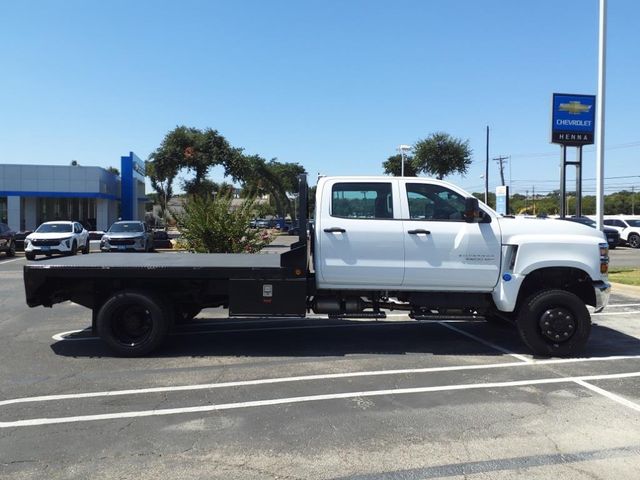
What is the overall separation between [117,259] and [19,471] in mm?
4336

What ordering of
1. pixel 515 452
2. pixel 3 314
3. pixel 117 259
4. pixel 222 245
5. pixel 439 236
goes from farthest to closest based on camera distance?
pixel 222 245 < pixel 3 314 < pixel 117 259 < pixel 439 236 < pixel 515 452

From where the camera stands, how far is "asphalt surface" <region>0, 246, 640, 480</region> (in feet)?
12.9

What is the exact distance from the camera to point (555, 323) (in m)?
6.84

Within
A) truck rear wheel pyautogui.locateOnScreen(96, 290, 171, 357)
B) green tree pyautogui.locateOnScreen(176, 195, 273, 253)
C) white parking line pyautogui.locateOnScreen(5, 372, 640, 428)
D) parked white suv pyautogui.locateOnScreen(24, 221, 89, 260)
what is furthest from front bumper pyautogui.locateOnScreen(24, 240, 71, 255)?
white parking line pyautogui.locateOnScreen(5, 372, 640, 428)

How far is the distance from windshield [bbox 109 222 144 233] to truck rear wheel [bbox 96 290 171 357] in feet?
62.3

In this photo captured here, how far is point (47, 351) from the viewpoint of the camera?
7.21m

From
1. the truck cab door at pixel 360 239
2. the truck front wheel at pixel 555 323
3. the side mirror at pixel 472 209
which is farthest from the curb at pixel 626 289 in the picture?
the truck cab door at pixel 360 239

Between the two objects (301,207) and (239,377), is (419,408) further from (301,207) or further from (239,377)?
(301,207)

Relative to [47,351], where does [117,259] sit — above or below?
above

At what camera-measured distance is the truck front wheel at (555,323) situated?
6.82m

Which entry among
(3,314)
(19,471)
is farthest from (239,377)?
(3,314)

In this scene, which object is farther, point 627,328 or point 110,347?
point 627,328

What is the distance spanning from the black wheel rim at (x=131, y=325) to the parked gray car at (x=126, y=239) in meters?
17.5

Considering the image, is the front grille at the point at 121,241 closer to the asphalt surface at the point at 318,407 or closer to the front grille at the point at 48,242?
the front grille at the point at 48,242
